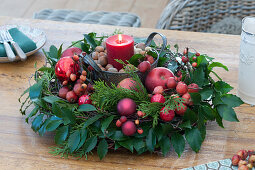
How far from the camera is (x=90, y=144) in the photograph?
0.72 metres

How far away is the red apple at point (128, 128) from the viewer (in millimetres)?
688

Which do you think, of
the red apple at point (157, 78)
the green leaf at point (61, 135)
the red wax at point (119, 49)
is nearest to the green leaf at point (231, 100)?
the red apple at point (157, 78)

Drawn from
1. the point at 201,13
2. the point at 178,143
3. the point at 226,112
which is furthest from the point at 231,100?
the point at 201,13

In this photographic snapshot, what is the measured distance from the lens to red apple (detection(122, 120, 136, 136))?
688mm

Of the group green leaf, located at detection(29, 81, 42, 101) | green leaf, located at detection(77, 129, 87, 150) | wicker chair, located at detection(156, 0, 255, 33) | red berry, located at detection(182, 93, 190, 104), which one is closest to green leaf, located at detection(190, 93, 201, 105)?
red berry, located at detection(182, 93, 190, 104)

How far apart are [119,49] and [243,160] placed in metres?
0.34

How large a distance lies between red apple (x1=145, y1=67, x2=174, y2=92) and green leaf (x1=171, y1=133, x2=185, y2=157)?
0.11 meters

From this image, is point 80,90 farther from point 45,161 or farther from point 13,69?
point 13,69

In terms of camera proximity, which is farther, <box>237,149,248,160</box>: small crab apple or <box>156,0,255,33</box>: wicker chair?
<box>156,0,255,33</box>: wicker chair

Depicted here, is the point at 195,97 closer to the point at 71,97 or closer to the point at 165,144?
the point at 165,144

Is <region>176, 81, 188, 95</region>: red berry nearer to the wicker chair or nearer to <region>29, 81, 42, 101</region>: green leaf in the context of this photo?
<region>29, 81, 42, 101</region>: green leaf

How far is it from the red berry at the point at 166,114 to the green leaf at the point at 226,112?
0.35ft

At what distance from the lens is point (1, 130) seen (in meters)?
0.83

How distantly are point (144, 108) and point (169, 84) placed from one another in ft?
0.25
